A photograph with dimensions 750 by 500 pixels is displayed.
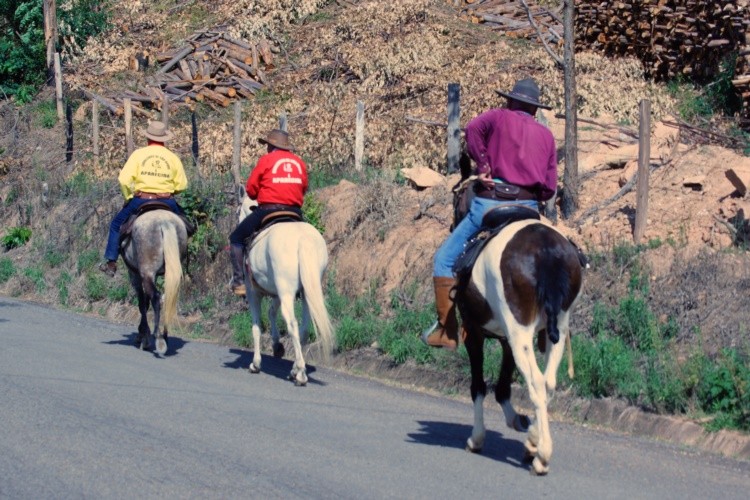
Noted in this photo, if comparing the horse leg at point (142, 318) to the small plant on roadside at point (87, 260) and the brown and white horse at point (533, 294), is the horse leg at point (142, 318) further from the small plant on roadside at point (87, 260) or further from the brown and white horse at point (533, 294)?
the brown and white horse at point (533, 294)

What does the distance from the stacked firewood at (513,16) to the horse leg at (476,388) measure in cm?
1976

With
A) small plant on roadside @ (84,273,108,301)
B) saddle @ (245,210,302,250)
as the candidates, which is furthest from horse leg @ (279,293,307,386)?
small plant on roadside @ (84,273,108,301)

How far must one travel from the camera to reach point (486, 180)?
9.21 meters

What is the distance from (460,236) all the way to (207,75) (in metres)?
23.3

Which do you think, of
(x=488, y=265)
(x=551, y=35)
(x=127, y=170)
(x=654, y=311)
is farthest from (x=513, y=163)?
(x=551, y=35)

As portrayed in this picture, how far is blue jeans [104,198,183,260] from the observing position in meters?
14.8

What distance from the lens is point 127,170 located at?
1479cm

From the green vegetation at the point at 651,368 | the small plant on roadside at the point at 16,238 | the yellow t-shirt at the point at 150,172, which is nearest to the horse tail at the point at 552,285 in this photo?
the green vegetation at the point at 651,368

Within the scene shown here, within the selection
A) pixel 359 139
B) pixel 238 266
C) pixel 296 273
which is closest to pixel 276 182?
pixel 296 273

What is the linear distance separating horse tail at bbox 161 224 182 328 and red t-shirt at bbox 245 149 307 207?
1897mm

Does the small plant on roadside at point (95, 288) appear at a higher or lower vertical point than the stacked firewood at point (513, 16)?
lower

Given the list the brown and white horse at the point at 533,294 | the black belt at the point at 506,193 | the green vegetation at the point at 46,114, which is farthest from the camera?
the green vegetation at the point at 46,114

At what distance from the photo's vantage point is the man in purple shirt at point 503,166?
9188 mm

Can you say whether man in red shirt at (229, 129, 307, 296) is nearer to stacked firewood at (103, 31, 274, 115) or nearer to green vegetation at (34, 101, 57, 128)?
stacked firewood at (103, 31, 274, 115)
